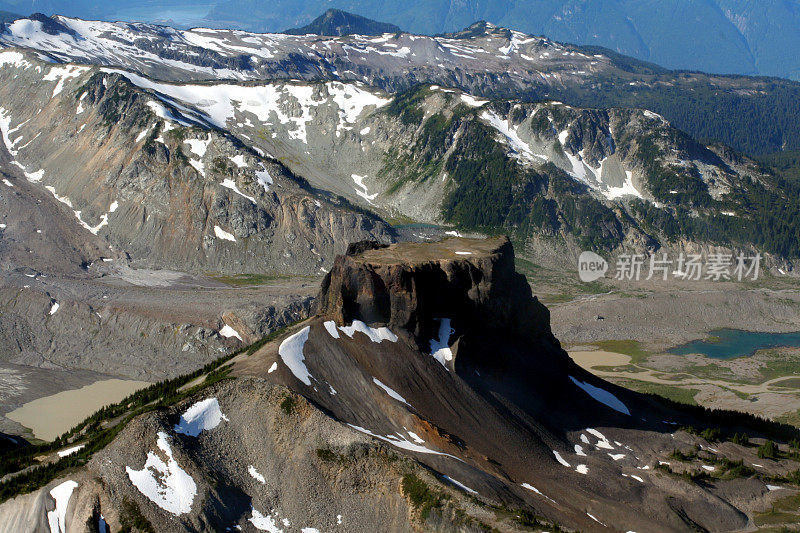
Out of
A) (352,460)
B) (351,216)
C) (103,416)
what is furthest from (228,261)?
(352,460)

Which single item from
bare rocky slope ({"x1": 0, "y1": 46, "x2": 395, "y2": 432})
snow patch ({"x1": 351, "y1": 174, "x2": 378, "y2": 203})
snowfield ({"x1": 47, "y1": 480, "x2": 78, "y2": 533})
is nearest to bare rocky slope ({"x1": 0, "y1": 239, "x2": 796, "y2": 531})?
snowfield ({"x1": 47, "y1": 480, "x2": 78, "y2": 533})

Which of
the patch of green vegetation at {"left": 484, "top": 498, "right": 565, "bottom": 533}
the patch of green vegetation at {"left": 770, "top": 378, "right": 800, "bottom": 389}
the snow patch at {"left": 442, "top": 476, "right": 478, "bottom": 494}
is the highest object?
the snow patch at {"left": 442, "top": 476, "right": 478, "bottom": 494}

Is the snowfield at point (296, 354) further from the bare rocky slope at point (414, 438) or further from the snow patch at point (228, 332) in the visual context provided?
the snow patch at point (228, 332)

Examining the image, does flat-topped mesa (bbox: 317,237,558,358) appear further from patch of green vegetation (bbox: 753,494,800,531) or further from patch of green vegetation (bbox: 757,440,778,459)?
patch of green vegetation (bbox: 753,494,800,531)

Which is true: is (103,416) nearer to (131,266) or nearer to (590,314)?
(131,266)

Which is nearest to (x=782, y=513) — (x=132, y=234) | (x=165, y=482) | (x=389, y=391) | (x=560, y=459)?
(x=560, y=459)

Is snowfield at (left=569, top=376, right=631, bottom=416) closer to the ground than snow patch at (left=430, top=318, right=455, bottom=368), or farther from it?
closer to the ground

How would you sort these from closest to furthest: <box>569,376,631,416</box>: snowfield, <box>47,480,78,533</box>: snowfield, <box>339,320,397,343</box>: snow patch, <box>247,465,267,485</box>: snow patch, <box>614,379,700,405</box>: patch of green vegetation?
<box>47,480,78,533</box>: snowfield, <box>247,465,267,485</box>: snow patch, <box>339,320,397,343</box>: snow patch, <box>569,376,631,416</box>: snowfield, <box>614,379,700,405</box>: patch of green vegetation

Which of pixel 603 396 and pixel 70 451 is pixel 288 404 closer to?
pixel 70 451

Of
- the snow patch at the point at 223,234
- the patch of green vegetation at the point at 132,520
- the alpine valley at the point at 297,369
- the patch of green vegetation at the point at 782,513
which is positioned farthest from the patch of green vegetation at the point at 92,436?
the snow patch at the point at 223,234
